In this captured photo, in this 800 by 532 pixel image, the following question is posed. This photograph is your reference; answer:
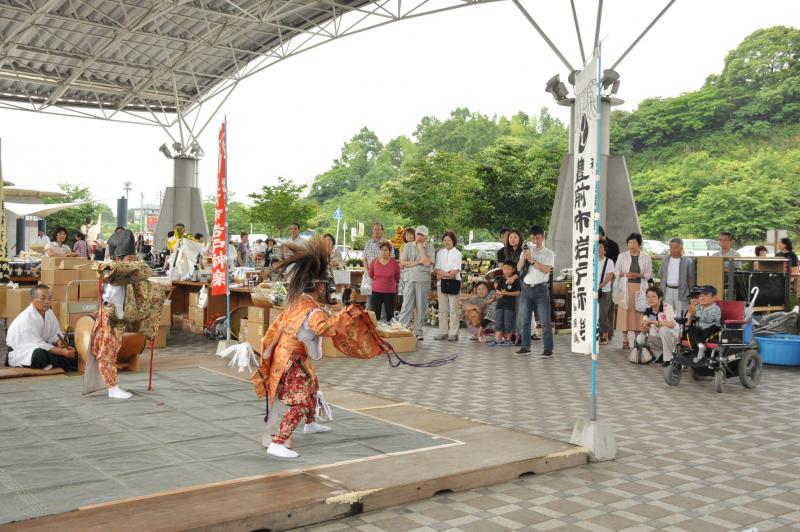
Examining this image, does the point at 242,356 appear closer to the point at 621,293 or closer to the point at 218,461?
the point at 218,461

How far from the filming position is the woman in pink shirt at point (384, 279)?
11302mm

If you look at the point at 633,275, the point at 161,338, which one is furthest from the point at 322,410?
the point at 161,338

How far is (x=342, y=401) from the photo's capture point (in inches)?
271

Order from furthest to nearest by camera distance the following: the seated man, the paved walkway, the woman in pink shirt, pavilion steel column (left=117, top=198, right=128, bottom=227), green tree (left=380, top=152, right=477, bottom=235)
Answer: green tree (left=380, top=152, right=477, bottom=235) < pavilion steel column (left=117, top=198, right=128, bottom=227) < the woman in pink shirt < the seated man < the paved walkway

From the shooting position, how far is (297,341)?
5.04 m

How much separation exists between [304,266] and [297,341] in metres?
0.51

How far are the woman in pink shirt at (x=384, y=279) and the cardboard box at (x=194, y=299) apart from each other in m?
3.16

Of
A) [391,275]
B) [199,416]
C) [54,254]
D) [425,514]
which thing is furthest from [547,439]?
[54,254]

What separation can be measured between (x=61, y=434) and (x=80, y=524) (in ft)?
6.82

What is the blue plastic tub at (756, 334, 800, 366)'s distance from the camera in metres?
9.50

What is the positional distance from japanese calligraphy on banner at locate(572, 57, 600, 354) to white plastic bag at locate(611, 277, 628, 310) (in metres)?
4.88

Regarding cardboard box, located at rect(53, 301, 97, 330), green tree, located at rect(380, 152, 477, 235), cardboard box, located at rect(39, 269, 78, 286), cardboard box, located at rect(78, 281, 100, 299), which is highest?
green tree, located at rect(380, 152, 477, 235)

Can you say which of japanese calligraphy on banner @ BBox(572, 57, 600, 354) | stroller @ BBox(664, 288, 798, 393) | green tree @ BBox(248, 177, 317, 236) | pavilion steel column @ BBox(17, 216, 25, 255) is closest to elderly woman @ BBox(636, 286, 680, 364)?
stroller @ BBox(664, 288, 798, 393)

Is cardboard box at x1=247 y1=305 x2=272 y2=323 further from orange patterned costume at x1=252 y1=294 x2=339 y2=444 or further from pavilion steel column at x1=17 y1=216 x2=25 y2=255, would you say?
pavilion steel column at x1=17 y1=216 x2=25 y2=255
